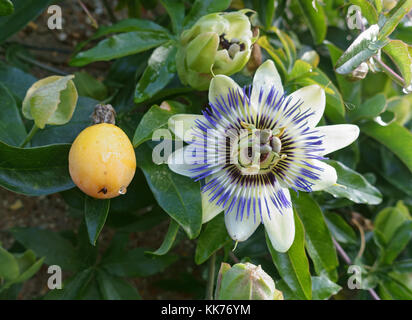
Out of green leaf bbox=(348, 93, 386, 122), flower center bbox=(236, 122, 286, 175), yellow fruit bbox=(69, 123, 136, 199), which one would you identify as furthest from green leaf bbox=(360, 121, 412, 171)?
yellow fruit bbox=(69, 123, 136, 199)

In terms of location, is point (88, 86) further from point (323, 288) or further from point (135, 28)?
point (323, 288)

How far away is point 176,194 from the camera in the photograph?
1.11m

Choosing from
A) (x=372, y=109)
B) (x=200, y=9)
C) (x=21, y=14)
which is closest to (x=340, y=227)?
(x=372, y=109)

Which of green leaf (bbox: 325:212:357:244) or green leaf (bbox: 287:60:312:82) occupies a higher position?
green leaf (bbox: 287:60:312:82)

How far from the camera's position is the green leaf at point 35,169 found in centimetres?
107

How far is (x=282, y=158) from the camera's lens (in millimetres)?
1107

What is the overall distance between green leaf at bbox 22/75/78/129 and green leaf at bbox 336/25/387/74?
60cm

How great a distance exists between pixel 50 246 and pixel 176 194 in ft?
2.01

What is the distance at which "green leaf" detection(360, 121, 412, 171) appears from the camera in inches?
55.9

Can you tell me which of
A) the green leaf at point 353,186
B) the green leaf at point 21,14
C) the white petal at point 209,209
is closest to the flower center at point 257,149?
the white petal at point 209,209

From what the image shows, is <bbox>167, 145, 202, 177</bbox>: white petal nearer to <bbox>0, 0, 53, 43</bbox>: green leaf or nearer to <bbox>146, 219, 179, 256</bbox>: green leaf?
<bbox>146, 219, 179, 256</bbox>: green leaf
